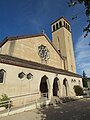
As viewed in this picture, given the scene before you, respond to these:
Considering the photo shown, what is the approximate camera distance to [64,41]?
3127 cm

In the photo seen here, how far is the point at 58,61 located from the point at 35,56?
7032mm

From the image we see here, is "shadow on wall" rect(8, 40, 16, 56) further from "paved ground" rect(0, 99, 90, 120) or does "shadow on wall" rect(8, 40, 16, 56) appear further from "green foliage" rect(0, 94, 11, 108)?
"paved ground" rect(0, 99, 90, 120)

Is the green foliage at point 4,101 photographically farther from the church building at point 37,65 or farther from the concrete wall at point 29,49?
the concrete wall at point 29,49

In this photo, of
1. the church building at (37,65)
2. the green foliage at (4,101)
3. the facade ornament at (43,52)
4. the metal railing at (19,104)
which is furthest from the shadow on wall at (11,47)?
the green foliage at (4,101)

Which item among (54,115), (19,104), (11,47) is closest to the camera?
(54,115)

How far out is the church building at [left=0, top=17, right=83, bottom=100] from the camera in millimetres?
13438

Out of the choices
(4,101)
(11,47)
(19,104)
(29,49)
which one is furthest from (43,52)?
(4,101)

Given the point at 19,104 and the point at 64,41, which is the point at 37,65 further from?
the point at 64,41

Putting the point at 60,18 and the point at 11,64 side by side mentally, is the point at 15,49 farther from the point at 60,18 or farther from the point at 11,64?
the point at 60,18

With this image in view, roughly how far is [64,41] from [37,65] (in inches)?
602

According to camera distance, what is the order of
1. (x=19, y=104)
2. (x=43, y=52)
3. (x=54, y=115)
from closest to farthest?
(x=54, y=115) → (x=19, y=104) → (x=43, y=52)

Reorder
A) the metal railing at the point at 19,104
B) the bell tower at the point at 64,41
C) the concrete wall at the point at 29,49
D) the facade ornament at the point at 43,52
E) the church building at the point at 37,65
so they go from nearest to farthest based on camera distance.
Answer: the metal railing at the point at 19,104, the church building at the point at 37,65, the concrete wall at the point at 29,49, the facade ornament at the point at 43,52, the bell tower at the point at 64,41

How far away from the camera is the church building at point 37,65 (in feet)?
44.1

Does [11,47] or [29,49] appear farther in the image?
[29,49]
